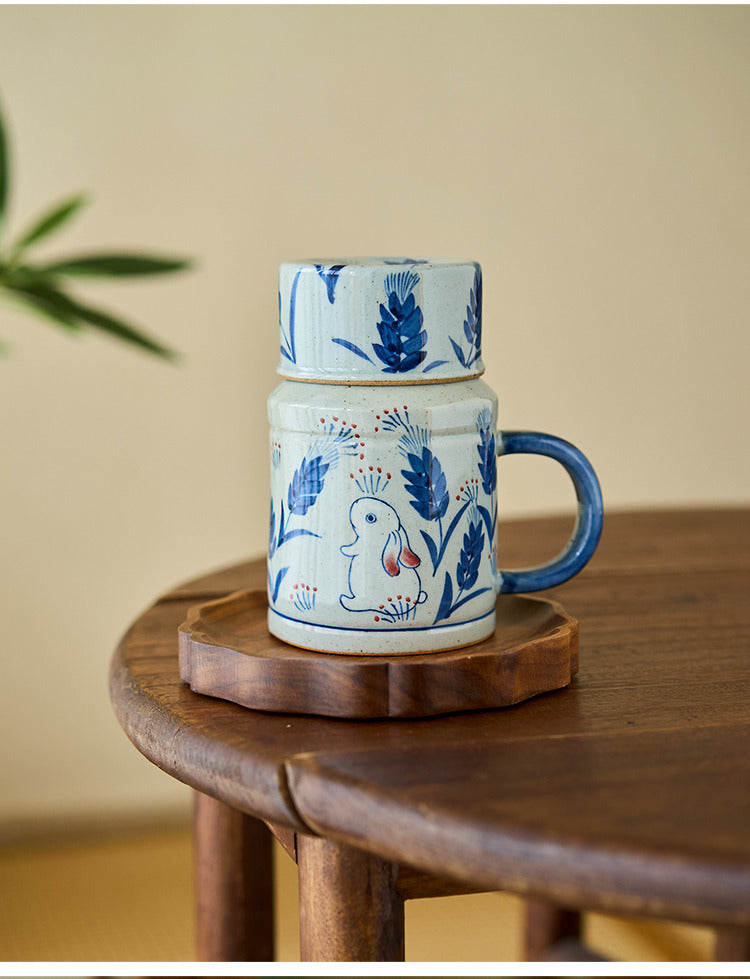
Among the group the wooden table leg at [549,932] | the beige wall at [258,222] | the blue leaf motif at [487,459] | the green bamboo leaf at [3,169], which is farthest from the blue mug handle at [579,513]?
the beige wall at [258,222]

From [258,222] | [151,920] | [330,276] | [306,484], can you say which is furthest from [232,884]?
[258,222]

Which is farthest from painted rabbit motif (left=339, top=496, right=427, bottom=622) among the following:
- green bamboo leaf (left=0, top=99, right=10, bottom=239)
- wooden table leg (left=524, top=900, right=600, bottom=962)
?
wooden table leg (left=524, top=900, right=600, bottom=962)

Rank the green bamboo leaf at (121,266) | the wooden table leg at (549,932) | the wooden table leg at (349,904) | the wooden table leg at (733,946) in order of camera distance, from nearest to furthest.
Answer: the wooden table leg at (349,904) < the green bamboo leaf at (121,266) < the wooden table leg at (733,946) < the wooden table leg at (549,932)

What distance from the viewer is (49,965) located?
73 centimetres

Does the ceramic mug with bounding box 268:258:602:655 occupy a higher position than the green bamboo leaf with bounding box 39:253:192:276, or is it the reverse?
the green bamboo leaf with bounding box 39:253:192:276

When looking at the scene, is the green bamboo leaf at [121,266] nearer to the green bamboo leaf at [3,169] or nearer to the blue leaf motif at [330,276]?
the green bamboo leaf at [3,169]

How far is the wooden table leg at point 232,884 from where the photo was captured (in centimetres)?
88

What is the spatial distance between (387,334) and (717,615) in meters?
0.39

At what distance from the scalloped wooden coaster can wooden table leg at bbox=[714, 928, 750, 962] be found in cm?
75

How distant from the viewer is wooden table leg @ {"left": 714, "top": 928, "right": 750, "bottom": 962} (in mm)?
1221

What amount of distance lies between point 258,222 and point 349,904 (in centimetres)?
165

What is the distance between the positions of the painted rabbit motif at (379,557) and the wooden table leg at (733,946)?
0.84m

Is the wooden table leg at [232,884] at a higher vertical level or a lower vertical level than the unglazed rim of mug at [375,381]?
lower

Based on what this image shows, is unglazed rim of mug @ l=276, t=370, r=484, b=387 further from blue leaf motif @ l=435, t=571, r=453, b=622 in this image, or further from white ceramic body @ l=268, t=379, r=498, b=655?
blue leaf motif @ l=435, t=571, r=453, b=622
